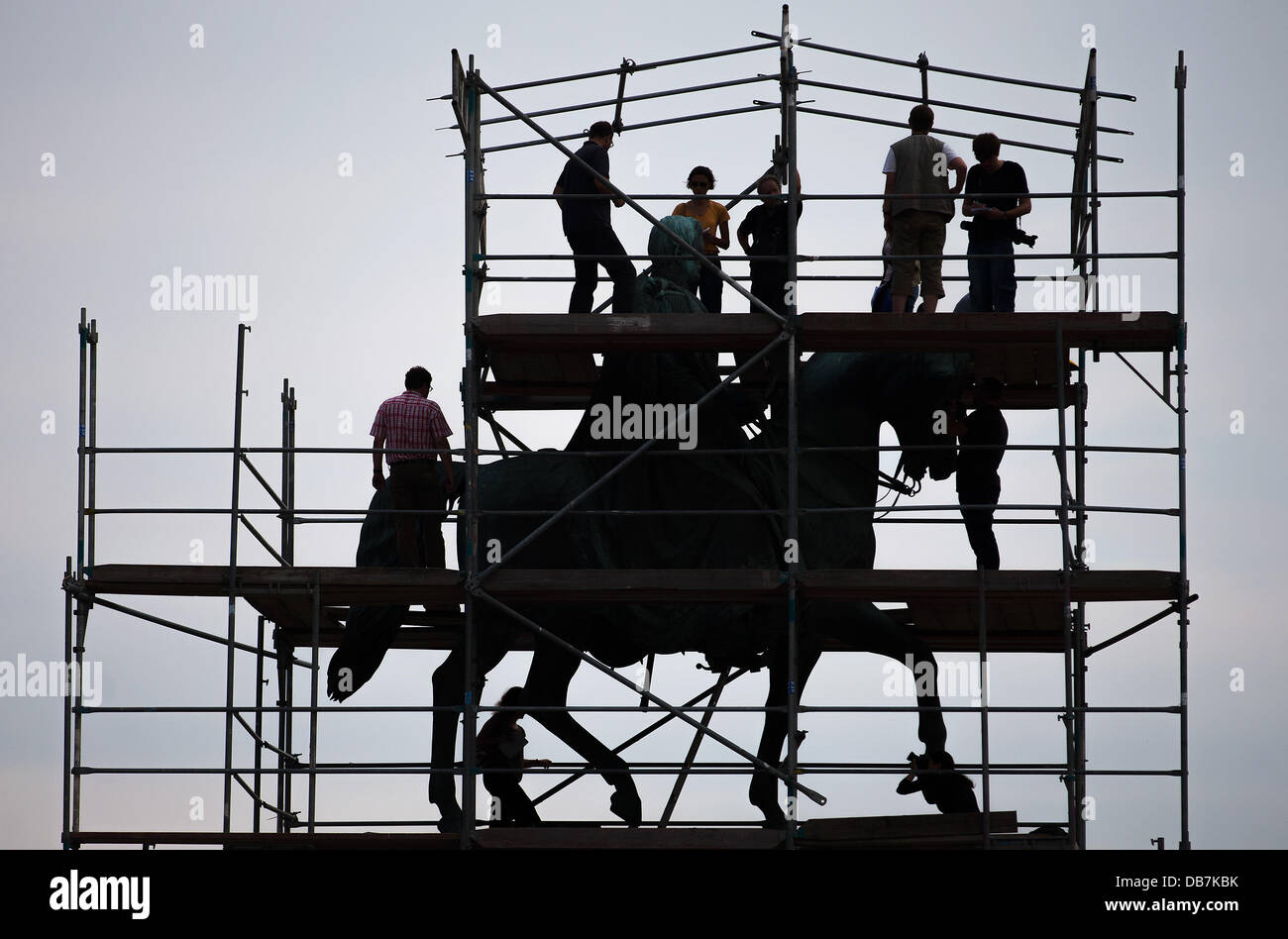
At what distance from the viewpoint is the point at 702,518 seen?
25.4 m

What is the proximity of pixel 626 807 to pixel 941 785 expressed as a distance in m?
3.04

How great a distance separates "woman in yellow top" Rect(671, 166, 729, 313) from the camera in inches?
1020

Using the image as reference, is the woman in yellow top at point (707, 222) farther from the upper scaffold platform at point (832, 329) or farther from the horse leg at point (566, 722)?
the horse leg at point (566, 722)

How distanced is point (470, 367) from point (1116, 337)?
563 centimetres

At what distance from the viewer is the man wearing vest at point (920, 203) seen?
81.9 feet

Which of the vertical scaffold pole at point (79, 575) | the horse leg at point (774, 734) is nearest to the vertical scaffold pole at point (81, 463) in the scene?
the vertical scaffold pole at point (79, 575)

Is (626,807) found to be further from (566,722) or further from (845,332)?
(845,332)

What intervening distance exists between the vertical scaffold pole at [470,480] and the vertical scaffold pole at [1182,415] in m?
5.93

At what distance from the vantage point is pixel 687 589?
2414 centimetres
